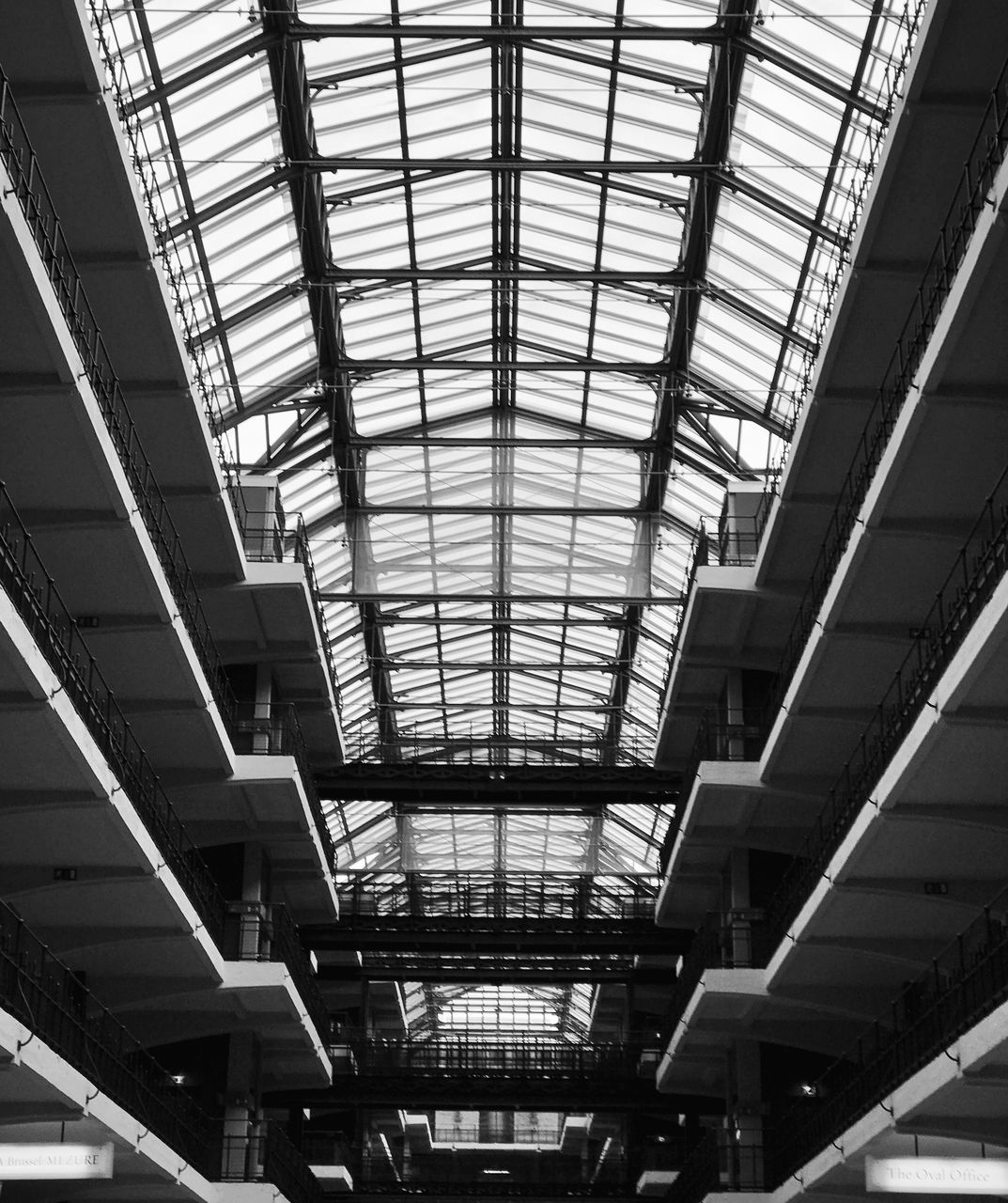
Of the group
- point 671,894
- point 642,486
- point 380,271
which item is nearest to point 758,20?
point 380,271

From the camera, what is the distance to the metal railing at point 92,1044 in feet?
61.8

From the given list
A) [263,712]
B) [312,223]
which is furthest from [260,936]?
[312,223]

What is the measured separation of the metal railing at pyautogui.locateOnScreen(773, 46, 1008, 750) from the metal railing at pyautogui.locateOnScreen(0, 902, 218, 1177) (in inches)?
521

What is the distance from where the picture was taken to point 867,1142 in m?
22.1

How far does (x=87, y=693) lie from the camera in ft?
73.0

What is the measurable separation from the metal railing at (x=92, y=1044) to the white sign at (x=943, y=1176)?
10.00m

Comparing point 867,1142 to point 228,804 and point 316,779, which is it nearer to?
point 228,804

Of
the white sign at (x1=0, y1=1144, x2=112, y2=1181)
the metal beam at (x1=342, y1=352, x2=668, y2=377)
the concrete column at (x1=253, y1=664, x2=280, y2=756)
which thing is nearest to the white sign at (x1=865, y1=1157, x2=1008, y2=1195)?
the white sign at (x1=0, y1=1144, x2=112, y2=1181)

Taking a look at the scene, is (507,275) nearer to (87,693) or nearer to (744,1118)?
(87,693)

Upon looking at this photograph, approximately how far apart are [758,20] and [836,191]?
3481mm

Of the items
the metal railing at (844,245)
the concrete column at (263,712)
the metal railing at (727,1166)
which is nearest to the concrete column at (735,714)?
the metal railing at (844,245)

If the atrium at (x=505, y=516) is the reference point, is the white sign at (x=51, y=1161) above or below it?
below

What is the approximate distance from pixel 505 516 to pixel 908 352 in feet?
72.4

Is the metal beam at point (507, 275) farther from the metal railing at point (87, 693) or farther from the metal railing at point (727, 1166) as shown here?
the metal railing at point (727, 1166)
